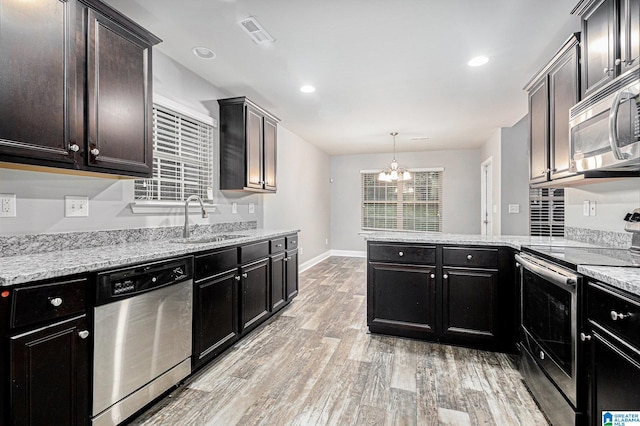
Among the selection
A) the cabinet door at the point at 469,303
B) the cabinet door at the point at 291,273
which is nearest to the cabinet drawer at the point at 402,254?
the cabinet door at the point at 469,303

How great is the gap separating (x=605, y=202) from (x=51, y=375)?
139 inches

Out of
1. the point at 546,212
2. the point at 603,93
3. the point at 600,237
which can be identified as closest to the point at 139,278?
the point at 603,93

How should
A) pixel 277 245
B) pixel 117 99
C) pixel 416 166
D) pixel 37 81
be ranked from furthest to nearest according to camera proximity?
pixel 416 166 < pixel 277 245 < pixel 117 99 < pixel 37 81

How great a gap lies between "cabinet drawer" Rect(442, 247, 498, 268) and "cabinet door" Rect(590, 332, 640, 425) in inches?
49.0

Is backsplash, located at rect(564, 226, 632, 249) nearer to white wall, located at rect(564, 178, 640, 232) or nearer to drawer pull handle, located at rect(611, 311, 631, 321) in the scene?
white wall, located at rect(564, 178, 640, 232)

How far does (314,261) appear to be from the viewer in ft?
21.9

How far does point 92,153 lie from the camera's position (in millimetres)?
1828

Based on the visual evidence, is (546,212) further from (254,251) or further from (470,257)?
(254,251)

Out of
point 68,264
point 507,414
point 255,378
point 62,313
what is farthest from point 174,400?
point 507,414

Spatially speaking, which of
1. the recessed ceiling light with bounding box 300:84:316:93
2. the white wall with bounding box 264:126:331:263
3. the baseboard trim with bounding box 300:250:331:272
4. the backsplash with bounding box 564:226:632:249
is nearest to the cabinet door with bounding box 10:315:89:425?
the recessed ceiling light with bounding box 300:84:316:93

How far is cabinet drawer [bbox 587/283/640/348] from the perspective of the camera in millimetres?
1158

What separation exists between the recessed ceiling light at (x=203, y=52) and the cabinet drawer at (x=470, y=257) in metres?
Result: 2.62

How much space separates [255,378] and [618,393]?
1986mm

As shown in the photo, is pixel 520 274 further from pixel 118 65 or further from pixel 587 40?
pixel 118 65
